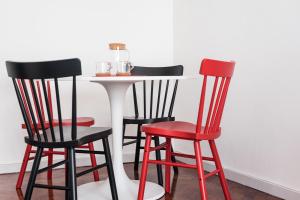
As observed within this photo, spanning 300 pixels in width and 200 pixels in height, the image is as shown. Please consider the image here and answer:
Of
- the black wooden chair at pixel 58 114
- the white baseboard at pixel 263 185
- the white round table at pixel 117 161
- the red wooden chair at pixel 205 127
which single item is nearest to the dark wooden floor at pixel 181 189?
the white baseboard at pixel 263 185

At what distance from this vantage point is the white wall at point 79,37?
323 cm

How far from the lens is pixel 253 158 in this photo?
2.66m

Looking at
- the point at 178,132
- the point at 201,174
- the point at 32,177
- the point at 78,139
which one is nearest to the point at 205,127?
the point at 178,132

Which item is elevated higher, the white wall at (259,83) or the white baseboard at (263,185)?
the white wall at (259,83)

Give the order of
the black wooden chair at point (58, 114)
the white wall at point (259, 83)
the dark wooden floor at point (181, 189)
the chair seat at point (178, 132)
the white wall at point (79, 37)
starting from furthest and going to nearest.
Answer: the white wall at point (79, 37)
the dark wooden floor at point (181, 189)
the white wall at point (259, 83)
the chair seat at point (178, 132)
the black wooden chair at point (58, 114)

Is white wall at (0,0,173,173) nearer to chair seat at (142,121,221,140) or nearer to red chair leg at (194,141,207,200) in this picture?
chair seat at (142,121,221,140)

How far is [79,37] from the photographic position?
136 inches

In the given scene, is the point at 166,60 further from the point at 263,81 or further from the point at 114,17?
the point at 263,81

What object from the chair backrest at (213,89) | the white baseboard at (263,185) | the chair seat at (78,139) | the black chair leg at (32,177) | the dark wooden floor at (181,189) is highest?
the chair backrest at (213,89)

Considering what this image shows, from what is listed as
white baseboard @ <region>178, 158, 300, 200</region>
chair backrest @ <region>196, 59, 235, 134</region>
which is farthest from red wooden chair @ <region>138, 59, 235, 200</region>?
white baseboard @ <region>178, 158, 300, 200</region>

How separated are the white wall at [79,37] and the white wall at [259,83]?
605 mm

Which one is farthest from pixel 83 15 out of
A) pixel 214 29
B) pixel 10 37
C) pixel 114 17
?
pixel 214 29

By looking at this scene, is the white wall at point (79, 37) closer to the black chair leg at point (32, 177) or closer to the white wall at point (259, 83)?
the white wall at point (259, 83)

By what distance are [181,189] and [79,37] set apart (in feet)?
5.85
